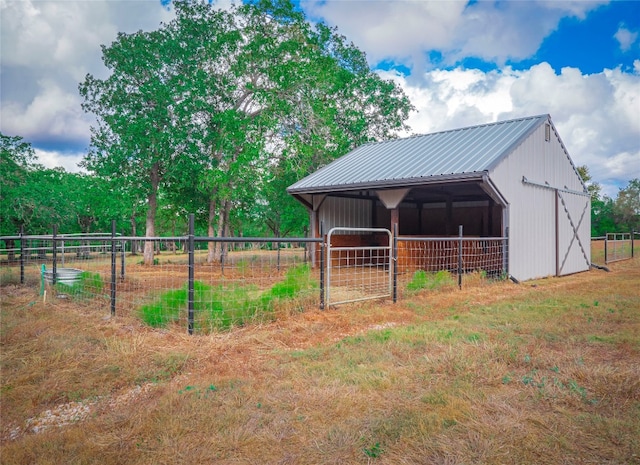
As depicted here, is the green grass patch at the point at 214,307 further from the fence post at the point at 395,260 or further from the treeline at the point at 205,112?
the treeline at the point at 205,112

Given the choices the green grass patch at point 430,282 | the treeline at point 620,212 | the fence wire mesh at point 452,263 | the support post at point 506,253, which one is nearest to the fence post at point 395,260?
the fence wire mesh at point 452,263

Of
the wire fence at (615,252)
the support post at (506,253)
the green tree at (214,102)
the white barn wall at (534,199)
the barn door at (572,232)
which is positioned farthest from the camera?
the wire fence at (615,252)

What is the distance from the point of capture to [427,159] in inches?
530

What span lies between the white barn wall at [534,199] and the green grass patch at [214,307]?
7317 millimetres

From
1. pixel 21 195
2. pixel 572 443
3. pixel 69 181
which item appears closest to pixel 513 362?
pixel 572 443

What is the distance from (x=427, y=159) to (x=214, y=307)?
9394 mm

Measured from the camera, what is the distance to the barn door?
14.5 metres

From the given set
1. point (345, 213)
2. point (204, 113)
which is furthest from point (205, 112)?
point (345, 213)

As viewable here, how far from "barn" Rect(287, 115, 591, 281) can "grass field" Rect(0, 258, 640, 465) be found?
4.85 m

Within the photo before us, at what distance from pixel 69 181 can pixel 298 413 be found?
3818 centimetres

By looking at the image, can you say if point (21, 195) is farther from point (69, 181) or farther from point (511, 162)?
point (511, 162)

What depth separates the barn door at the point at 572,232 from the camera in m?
14.5

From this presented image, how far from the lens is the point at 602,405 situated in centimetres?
Result: 330

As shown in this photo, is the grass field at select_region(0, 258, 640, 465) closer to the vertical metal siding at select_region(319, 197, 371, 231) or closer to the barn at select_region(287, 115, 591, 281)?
the barn at select_region(287, 115, 591, 281)
